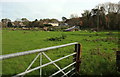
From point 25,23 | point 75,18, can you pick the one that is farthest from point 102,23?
point 25,23

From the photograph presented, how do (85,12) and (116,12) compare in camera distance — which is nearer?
(116,12)

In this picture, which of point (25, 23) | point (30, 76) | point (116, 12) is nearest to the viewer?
point (30, 76)

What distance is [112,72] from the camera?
5.00m

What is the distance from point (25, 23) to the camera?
240 ft

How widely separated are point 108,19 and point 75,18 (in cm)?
2144

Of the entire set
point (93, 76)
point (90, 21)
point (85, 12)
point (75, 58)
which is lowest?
point (93, 76)

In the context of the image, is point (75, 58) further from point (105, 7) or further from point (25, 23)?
point (25, 23)

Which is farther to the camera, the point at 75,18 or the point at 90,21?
the point at 75,18

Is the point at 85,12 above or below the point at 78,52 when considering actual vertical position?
above

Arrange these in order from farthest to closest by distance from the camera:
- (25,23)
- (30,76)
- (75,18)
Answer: (25,23), (75,18), (30,76)

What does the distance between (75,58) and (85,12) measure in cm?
5436

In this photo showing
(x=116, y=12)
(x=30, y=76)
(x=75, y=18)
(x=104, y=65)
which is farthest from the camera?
(x=75, y=18)

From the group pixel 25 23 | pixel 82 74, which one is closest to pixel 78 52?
pixel 82 74

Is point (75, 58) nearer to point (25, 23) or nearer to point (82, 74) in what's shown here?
point (82, 74)
